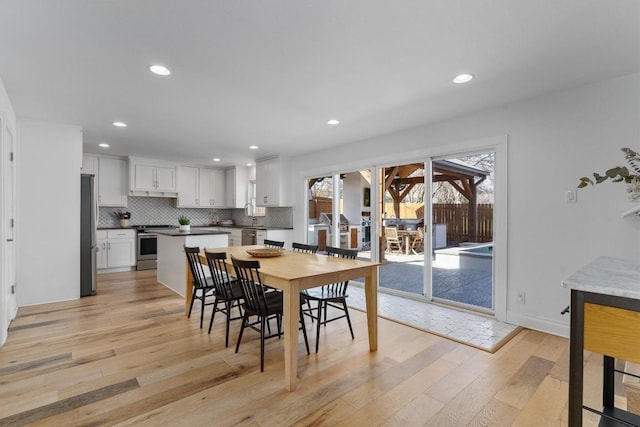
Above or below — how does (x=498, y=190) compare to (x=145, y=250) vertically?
above

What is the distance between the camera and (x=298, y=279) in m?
2.18

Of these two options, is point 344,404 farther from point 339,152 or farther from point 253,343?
point 339,152

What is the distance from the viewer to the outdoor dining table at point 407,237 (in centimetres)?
439

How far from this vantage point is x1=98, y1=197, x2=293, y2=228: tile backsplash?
21.3 ft

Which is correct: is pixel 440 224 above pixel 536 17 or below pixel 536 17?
below

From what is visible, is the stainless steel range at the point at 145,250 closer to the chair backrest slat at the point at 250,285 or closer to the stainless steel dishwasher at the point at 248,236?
the stainless steel dishwasher at the point at 248,236

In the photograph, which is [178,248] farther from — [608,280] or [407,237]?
[608,280]

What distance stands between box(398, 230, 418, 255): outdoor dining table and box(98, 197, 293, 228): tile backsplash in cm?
245

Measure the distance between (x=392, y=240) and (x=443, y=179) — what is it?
45.4 inches

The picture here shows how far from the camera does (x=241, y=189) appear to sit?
24.3 ft

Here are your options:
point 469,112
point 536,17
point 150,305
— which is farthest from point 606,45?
point 150,305

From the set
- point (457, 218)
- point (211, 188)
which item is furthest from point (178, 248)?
point (457, 218)

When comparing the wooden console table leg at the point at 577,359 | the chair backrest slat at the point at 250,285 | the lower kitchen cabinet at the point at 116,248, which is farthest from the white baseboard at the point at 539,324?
the lower kitchen cabinet at the point at 116,248

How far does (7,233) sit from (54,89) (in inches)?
57.8
